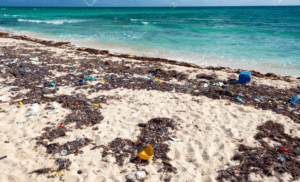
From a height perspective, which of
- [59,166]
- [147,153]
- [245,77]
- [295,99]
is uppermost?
[245,77]

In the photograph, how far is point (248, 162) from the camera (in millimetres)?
2938

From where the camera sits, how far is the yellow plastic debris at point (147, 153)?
296cm

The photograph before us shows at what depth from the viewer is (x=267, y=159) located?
2984 millimetres

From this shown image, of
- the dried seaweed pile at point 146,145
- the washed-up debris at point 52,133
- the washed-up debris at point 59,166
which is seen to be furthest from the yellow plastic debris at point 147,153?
the washed-up debris at point 52,133

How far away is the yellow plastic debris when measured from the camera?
2.96m

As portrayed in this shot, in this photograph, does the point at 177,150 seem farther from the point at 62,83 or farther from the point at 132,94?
the point at 62,83

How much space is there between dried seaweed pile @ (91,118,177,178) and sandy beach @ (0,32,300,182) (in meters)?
0.02

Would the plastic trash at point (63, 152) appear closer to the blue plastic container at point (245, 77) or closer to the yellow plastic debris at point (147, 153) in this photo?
the yellow plastic debris at point (147, 153)

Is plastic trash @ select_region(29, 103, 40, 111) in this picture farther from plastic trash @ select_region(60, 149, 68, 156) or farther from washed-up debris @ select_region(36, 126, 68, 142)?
plastic trash @ select_region(60, 149, 68, 156)

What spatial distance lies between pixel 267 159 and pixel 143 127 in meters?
2.31

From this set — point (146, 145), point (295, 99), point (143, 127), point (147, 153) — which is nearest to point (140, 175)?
point (147, 153)

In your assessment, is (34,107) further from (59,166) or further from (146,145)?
(146,145)

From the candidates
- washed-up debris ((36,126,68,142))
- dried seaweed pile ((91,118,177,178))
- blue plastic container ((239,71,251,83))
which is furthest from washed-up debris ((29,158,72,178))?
blue plastic container ((239,71,251,83))

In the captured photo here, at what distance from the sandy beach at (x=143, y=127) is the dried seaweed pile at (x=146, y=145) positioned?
17mm
